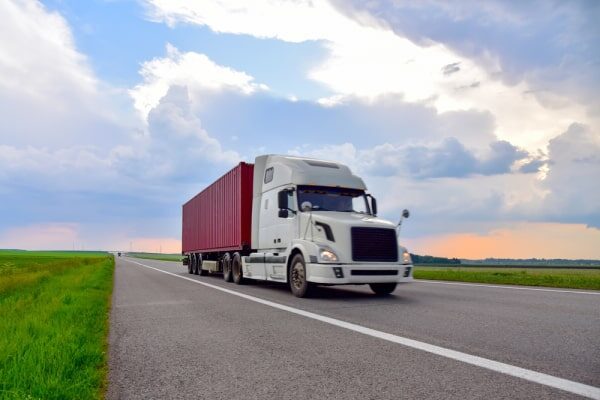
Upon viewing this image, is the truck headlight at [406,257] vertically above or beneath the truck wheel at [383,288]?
above

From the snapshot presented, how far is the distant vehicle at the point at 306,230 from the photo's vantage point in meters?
10.9

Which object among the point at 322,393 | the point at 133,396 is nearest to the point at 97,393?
the point at 133,396

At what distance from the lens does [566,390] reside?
3.87 meters

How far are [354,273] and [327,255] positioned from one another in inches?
27.5

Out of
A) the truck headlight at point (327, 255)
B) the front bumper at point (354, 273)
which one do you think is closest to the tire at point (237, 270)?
the front bumper at point (354, 273)

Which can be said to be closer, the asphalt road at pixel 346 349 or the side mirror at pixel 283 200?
the asphalt road at pixel 346 349

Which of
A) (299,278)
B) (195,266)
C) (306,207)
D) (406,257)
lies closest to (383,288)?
(406,257)

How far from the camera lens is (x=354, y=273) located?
10742mm

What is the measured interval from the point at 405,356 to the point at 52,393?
3248 mm

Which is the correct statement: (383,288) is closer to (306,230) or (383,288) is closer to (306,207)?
(306,230)

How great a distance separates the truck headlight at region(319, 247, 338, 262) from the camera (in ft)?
35.0

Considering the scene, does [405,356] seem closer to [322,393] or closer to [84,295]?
[322,393]

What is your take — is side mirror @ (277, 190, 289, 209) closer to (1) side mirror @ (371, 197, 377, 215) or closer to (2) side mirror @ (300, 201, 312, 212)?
(2) side mirror @ (300, 201, 312, 212)

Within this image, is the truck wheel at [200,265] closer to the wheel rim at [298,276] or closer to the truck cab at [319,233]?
the truck cab at [319,233]
